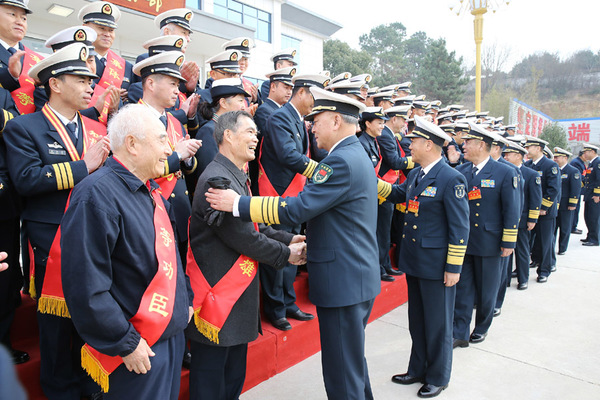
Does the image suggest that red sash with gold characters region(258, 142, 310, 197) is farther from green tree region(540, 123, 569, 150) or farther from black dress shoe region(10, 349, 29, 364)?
green tree region(540, 123, 569, 150)

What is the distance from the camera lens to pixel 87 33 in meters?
3.05

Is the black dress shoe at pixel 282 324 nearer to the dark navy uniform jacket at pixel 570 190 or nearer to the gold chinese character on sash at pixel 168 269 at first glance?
the gold chinese character on sash at pixel 168 269

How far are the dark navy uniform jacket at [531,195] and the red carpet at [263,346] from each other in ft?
10.2

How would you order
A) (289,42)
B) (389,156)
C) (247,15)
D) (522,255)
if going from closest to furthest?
(389,156) → (522,255) → (247,15) → (289,42)

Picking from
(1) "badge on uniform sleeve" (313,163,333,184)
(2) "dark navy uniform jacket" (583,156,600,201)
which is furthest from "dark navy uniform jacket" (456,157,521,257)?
(2) "dark navy uniform jacket" (583,156,600,201)

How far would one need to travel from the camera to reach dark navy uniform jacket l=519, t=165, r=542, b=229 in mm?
6168

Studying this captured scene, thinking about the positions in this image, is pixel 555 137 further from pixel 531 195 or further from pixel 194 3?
pixel 194 3

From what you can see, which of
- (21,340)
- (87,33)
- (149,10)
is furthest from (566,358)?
(149,10)

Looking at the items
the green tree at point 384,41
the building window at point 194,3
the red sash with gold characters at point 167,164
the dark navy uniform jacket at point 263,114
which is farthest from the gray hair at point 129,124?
the green tree at point 384,41

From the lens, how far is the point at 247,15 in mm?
19906

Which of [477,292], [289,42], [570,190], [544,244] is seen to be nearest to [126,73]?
[477,292]

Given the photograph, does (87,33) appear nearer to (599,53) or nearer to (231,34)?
(231,34)

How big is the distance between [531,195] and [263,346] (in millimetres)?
4944

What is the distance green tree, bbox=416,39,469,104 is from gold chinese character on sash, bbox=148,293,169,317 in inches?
1432
